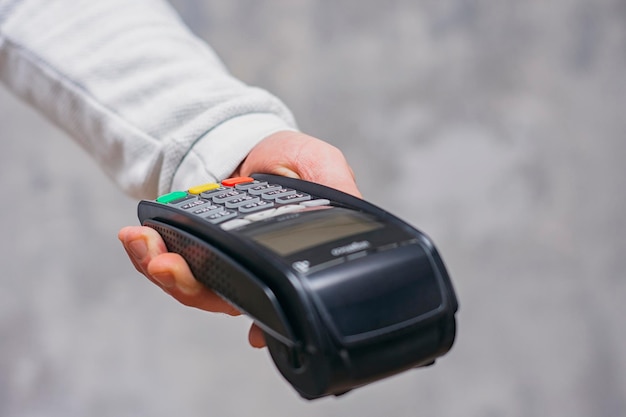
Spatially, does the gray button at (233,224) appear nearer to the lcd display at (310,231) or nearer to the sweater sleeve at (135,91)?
the lcd display at (310,231)

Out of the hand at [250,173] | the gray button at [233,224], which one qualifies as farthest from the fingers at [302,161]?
the gray button at [233,224]

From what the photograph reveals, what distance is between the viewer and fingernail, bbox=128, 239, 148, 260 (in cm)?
46

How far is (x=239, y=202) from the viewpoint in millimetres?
466

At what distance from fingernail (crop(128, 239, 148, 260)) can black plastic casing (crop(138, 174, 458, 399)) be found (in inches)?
2.8

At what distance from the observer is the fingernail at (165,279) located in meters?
0.43

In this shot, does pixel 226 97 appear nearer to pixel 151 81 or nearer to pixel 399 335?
pixel 151 81

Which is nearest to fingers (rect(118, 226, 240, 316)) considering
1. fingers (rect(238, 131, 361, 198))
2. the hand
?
the hand

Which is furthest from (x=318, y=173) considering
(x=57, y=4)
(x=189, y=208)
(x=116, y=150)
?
(x=57, y=4)

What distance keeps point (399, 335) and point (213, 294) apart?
13cm

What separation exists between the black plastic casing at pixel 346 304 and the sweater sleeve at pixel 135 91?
0.23m

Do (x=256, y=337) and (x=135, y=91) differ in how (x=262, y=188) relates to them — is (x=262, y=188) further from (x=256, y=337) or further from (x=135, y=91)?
(x=135, y=91)

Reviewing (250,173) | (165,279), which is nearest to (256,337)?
(165,279)

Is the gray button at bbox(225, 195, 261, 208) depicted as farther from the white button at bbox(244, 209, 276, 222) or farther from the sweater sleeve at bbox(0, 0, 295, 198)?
the sweater sleeve at bbox(0, 0, 295, 198)

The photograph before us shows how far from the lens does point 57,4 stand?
724 millimetres
